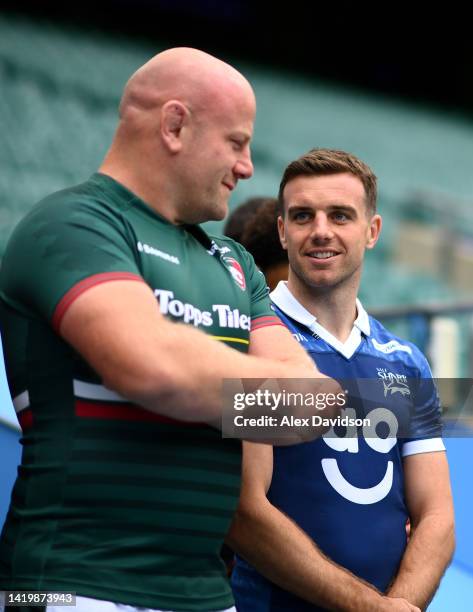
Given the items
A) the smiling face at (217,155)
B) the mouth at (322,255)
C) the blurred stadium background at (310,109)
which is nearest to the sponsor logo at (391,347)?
the mouth at (322,255)

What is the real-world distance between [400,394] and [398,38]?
15.4 meters

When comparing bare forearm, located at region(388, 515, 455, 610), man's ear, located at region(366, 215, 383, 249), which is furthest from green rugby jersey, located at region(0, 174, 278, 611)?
man's ear, located at region(366, 215, 383, 249)

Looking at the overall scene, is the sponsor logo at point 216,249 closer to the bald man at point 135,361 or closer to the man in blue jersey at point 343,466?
the bald man at point 135,361

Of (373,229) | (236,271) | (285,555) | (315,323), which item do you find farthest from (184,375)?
(373,229)

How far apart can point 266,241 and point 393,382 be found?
2.74ft

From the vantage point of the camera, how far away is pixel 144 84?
187 centimetres

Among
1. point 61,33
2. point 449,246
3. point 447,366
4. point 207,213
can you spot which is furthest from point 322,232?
point 61,33

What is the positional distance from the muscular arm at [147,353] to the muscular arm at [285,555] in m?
0.46

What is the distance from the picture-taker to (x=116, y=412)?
1711 millimetres

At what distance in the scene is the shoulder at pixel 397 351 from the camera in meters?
2.53

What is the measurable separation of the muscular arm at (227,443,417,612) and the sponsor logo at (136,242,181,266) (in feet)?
1.46

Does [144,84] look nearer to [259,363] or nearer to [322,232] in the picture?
[259,363]

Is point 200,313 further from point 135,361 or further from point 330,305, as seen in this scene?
point 330,305

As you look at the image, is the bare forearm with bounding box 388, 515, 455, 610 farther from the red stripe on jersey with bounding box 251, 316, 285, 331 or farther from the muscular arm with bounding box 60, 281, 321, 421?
the muscular arm with bounding box 60, 281, 321, 421
